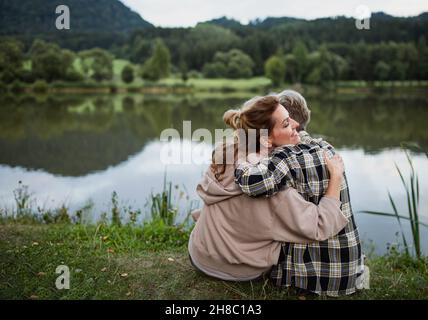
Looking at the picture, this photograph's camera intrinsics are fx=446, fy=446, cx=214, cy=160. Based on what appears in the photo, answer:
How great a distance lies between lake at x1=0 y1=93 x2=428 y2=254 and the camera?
8211 millimetres

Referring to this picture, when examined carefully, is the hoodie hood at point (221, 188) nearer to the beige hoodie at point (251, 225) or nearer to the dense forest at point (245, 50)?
the beige hoodie at point (251, 225)

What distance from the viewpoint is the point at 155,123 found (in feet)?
72.9

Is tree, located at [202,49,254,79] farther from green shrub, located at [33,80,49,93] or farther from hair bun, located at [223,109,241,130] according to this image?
hair bun, located at [223,109,241,130]

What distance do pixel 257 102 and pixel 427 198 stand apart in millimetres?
6921

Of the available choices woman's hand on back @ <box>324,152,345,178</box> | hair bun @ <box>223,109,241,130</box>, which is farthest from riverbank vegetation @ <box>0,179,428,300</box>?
hair bun @ <box>223,109,241,130</box>

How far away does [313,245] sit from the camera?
118 inches

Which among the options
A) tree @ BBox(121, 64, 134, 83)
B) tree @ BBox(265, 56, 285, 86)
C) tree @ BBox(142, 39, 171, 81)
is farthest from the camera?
tree @ BBox(142, 39, 171, 81)

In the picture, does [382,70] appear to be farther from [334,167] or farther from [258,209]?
[258,209]

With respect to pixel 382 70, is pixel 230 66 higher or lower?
higher

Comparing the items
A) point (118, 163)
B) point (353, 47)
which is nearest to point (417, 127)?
point (118, 163)

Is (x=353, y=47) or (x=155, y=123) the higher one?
(x=353, y=47)

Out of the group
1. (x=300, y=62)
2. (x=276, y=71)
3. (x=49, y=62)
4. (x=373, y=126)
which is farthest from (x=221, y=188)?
(x=300, y=62)

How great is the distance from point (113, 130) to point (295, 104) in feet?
56.7

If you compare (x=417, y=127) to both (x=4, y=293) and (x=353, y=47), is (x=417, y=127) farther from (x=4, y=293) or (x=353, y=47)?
(x=353, y=47)
